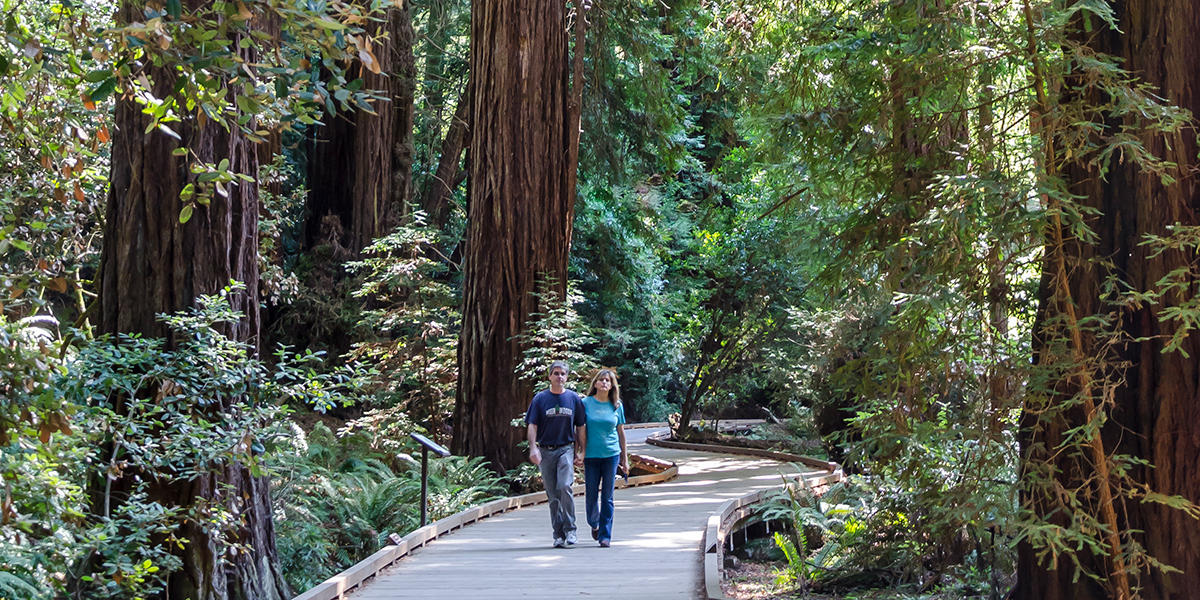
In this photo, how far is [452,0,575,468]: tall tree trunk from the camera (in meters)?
14.7

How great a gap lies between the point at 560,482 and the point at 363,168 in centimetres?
1274

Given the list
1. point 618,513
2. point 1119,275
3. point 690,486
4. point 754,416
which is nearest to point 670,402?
point 754,416

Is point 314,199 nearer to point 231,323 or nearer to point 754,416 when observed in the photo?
point 231,323

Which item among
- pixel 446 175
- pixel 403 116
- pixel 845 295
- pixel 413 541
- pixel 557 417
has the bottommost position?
pixel 413 541

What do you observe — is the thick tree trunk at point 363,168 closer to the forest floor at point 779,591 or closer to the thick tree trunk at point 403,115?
the thick tree trunk at point 403,115

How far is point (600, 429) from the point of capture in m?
9.28

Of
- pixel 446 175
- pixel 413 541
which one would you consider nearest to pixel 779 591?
pixel 413 541

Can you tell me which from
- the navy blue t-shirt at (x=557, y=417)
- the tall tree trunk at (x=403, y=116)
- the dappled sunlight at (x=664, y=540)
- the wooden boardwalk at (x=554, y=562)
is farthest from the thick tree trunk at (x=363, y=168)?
the navy blue t-shirt at (x=557, y=417)

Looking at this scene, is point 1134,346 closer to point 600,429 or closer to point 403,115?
point 600,429

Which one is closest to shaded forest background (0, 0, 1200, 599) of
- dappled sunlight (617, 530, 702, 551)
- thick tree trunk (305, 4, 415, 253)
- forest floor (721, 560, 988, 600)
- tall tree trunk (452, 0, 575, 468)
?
forest floor (721, 560, 988, 600)

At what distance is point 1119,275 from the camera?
20.6 feet

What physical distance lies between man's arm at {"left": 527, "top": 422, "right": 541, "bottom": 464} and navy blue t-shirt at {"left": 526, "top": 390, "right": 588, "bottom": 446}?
0.06m

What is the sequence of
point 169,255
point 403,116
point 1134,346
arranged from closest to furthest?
1. point 1134,346
2. point 169,255
3. point 403,116

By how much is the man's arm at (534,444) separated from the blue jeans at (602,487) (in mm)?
401
